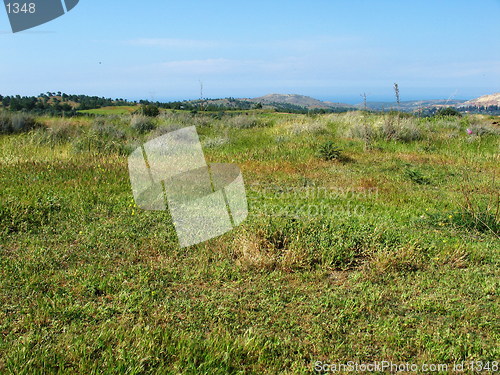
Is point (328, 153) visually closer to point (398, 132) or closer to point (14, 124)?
point (398, 132)

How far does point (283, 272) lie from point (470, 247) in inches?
91.3

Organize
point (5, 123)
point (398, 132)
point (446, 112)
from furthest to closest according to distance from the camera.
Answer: point (446, 112) → point (5, 123) → point (398, 132)

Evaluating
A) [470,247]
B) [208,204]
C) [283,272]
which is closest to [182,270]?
[283,272]

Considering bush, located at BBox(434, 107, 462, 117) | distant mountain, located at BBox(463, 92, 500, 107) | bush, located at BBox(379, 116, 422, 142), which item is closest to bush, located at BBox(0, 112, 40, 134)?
bush, located at BBox(379, 116, 422, 142)

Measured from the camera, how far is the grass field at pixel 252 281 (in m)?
2.81

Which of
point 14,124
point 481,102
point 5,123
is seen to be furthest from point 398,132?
point 5,123

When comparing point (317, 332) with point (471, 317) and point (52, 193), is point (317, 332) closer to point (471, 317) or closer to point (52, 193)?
point (471, 317)

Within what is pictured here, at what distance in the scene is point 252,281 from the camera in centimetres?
392

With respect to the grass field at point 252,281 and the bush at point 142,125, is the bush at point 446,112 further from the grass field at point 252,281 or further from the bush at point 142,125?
the bush at point 142,125

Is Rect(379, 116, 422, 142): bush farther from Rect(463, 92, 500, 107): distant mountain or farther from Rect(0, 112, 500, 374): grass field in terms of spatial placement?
Rect(0, 112, 500, 374): grass field

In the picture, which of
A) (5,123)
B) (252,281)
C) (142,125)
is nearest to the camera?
(252,281)

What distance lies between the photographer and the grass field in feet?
9.23

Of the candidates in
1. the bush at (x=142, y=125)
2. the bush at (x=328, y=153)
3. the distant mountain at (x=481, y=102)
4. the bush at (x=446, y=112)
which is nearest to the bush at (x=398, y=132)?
the distant mountain at (x=481, y=102)

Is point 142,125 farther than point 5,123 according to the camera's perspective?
Yes
